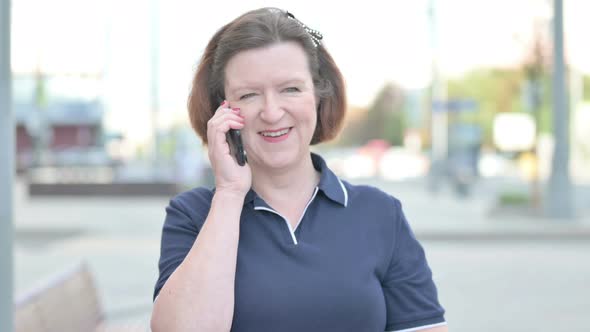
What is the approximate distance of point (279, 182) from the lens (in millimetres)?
2477

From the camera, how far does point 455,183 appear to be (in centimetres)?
2494

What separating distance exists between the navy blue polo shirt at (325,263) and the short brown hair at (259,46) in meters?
0.24

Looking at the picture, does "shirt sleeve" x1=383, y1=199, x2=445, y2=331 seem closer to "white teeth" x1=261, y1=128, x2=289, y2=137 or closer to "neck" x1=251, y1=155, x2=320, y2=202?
"neck" x1=251, y1=155, x2=320, y2=202

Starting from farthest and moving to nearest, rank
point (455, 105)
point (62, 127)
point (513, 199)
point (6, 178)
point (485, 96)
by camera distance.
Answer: point (485, 96) → point (62, 127) → point (455, 105) → point (513, 199) → point (6, 178)

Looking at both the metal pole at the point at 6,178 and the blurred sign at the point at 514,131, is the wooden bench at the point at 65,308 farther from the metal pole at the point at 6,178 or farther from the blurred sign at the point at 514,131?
the blurred sign at the point at 514,131

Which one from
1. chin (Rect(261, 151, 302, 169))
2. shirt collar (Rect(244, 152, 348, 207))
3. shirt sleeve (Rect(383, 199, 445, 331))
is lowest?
shirt sleeve (Rect(383, 199, 445, 331))

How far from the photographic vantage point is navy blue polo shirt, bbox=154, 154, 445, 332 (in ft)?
7.50

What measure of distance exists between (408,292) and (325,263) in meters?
0.25

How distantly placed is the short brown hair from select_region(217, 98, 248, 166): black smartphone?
17 centimetres

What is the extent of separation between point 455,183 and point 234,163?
908 inches

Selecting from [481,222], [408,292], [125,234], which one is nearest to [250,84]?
[408,292]

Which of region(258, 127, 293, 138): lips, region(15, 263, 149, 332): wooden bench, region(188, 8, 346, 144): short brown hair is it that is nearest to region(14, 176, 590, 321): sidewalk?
region(15, 263, 149, 332): wooden bench

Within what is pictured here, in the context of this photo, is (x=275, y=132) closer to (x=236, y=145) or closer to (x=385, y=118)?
(x=236, y=145)

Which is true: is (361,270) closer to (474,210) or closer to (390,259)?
(390,259)
